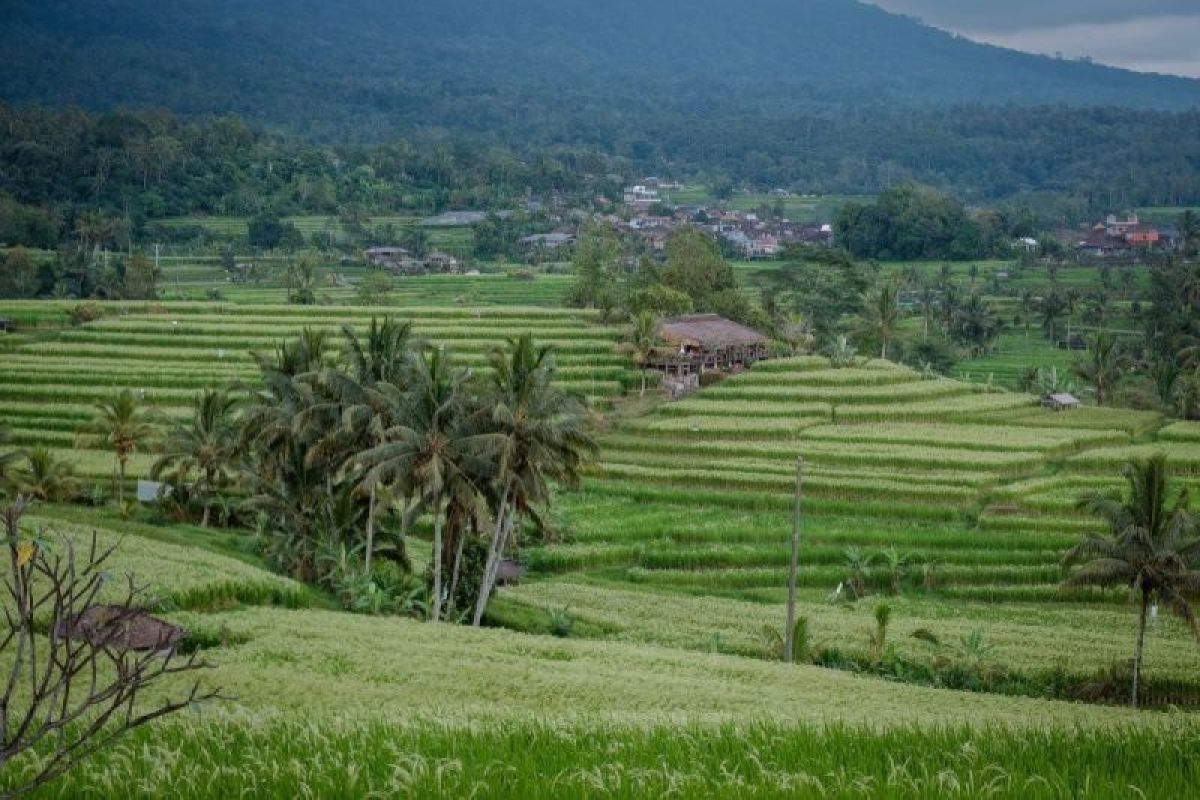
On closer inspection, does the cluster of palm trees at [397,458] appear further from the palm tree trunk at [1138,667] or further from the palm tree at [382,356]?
the palm tree trunk at [1138,667]

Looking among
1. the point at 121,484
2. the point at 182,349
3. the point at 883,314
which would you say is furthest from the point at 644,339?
the point at 121,484

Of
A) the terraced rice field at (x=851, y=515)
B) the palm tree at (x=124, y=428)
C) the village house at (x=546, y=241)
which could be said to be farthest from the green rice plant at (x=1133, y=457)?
the village house at (x=546, y=241)

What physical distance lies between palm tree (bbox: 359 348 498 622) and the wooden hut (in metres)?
29.1

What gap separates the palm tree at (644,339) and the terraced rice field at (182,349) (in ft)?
2.14

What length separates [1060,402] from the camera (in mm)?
57625

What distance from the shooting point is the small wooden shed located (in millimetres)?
57281

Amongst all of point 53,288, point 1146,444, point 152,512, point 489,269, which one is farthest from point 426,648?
point 489,269

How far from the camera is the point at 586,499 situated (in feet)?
145

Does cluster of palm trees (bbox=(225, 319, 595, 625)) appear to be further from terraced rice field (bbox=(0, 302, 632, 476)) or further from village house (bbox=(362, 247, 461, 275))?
village house (bbox=(362, 247, 461, 275))

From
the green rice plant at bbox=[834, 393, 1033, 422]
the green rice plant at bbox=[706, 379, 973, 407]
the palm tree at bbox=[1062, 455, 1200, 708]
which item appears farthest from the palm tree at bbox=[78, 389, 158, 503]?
the palm tree at bbox=[1062, 455, 1200, 708]

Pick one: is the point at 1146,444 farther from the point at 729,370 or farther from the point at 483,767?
the point at 483,767

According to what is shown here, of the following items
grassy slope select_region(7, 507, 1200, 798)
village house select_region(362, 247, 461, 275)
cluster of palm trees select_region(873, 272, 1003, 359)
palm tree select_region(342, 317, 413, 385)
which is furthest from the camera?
village house select_region(362, 247, 461, 275)

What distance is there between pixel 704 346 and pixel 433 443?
31.5m

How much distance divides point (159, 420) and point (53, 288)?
41.2 metres
